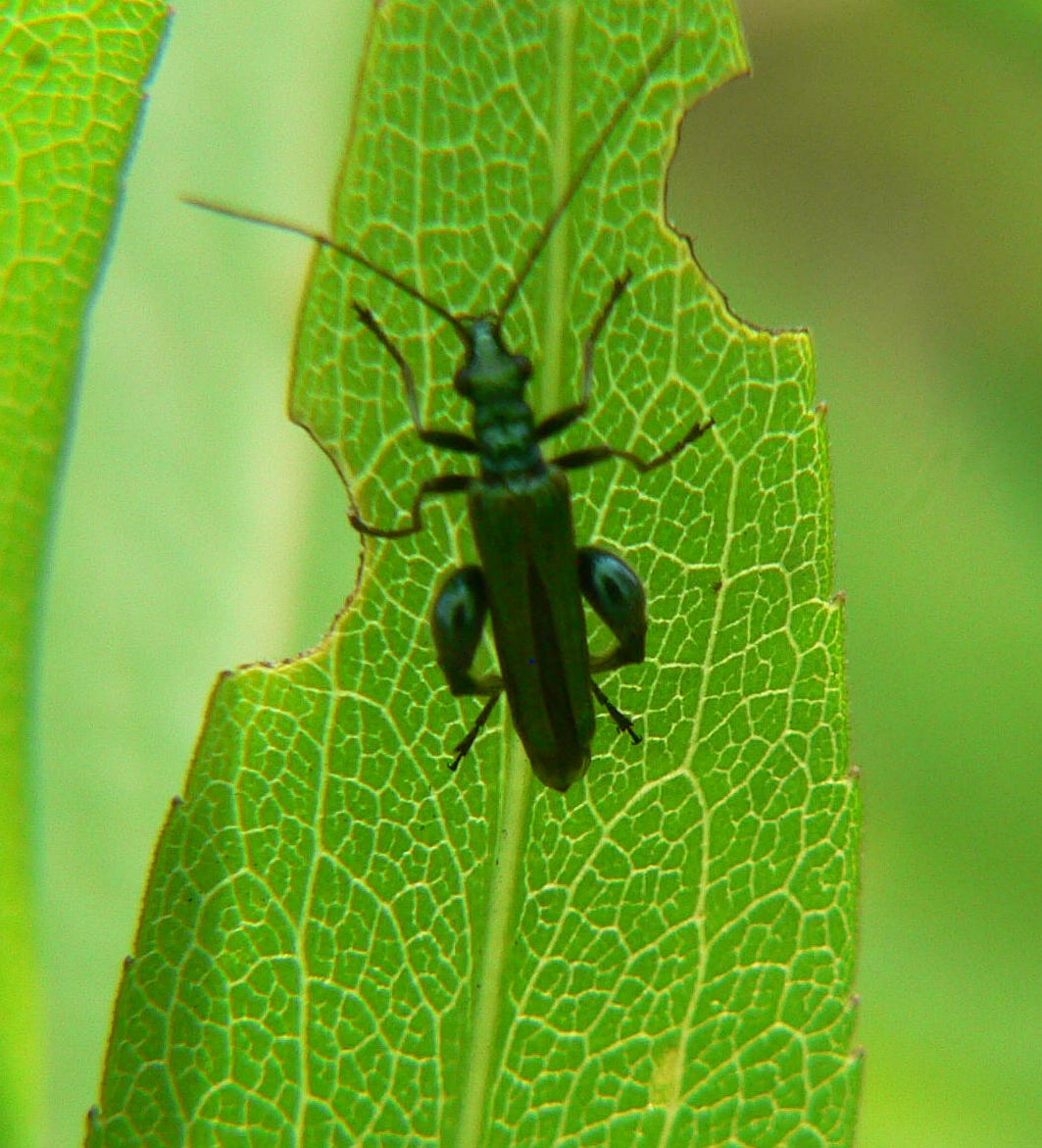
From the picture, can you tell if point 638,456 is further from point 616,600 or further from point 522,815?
point 522,815

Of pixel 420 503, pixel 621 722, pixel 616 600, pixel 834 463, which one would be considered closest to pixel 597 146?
pixel 420 503

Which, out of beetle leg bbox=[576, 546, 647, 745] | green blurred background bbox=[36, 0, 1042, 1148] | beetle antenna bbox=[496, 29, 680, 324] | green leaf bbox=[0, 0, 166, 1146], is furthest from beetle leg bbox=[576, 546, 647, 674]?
green blurred background bbox=[36, 0, 1042, 1148]

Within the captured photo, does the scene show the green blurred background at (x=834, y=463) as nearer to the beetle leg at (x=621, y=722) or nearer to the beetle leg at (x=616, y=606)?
the beetle leg at (x=616, y=606)

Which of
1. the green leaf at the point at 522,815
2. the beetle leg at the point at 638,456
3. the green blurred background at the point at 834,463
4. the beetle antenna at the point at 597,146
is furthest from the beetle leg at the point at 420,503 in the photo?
the green blurred background at the point at 834,463

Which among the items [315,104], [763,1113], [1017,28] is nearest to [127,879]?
[763,1113]

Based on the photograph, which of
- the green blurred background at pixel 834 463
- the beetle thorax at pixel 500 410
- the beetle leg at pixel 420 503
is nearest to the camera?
the beetle leg at pixel 420 503

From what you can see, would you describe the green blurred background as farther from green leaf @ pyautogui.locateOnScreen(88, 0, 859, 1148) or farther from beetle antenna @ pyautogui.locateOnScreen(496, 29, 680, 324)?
beetle antenna @ pyautogui.locateOnScreen(496, 29, 680, 324)
